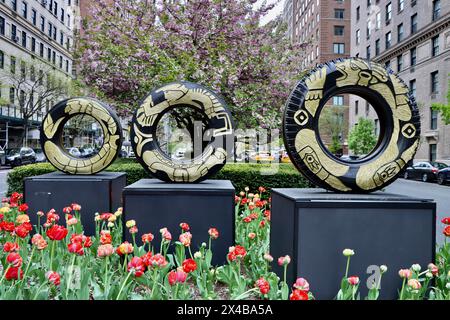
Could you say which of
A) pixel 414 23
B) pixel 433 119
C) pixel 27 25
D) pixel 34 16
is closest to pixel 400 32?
pixel 414 23

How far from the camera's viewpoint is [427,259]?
356cm

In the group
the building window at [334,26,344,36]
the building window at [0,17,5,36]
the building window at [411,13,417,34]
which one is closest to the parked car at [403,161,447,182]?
the building window at [411,13,417,34]

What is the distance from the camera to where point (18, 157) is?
91.6ft

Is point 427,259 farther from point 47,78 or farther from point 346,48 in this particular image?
point 346,48

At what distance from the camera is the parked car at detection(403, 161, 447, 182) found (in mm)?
21797

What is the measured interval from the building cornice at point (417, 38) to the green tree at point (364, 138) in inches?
287

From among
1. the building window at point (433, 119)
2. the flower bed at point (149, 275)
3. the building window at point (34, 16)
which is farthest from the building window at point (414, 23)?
the building window at point (34, 16)

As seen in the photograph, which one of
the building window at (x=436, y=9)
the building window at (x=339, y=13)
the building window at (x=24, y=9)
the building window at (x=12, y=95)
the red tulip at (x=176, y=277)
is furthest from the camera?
the building window at (x=339, y=13)

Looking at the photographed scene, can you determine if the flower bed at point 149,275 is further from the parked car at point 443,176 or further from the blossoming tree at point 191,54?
the parked car at point 443,176

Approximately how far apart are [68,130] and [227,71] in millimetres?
32572

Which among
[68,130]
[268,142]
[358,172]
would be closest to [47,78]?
[68,130]

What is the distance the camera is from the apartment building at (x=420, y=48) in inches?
1131

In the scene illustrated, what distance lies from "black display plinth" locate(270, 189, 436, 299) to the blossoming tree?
8420 mm

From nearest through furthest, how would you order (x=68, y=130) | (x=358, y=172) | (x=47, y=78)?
(x=358, y=172) → (x=47, y=78) → (x=68, y=130)
